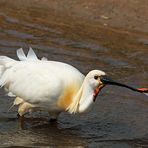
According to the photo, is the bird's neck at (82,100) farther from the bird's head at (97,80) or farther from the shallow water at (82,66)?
the shallow water at (82,66)

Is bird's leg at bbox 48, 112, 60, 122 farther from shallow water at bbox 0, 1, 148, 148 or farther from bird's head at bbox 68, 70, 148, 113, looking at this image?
bird's head at bbox 68, 70, 148, 113

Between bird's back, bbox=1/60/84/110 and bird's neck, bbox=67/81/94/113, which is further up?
bird's back, bbox=1/60/84/110

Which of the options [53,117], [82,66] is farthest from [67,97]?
[82,66]

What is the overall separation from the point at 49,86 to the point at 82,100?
40cm

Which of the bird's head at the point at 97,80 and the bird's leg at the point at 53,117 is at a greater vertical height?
the bird's head at the point at 97,80

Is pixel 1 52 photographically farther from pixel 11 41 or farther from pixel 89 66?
pixel 89 66

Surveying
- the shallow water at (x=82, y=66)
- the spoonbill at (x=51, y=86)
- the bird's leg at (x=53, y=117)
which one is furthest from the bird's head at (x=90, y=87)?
the bird's leg at (x=53, y=117)

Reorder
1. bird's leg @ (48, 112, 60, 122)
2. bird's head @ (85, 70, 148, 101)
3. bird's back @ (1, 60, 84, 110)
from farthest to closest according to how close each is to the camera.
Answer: bird's leg @ (48, 112, 60, 122), bird's back @ (1, 60, 84, 110), bird's head @ (85, 70, 148, 101)

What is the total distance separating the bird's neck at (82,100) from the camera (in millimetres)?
7336

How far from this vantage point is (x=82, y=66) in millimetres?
9828

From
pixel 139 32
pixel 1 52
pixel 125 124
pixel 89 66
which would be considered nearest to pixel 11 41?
pixel 1 52

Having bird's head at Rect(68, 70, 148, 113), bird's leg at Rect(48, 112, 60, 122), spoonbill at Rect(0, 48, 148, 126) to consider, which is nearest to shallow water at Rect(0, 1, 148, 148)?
bird's leg at Rect(48, 112, 60, 122)

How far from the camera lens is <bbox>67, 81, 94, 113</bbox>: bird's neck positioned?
734 centimetres

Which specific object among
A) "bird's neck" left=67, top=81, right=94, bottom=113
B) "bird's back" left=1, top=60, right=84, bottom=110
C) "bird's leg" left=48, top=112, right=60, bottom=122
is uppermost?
"bird's back" left=1, top=60, right=84, bottom=110
